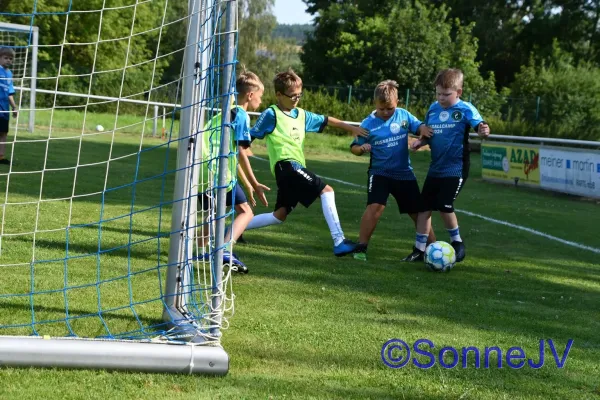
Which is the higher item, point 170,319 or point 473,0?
point 473,0

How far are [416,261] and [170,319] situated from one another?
3553 mm

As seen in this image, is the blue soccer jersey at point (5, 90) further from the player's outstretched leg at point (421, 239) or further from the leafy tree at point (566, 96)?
the leafy tree at point (566, 96)

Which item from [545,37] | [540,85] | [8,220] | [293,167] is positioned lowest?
[8,220]

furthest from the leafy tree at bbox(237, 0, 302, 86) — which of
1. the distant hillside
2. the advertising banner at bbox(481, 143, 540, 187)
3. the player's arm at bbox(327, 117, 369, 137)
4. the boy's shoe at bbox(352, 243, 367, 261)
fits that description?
the boy's shoe at bbox(352, 243, 367, 261)

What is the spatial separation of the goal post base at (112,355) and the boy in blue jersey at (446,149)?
400 centimetres

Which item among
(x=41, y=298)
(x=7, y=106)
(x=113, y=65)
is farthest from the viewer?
(x=113, y=65)

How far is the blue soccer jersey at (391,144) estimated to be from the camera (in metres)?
8.02

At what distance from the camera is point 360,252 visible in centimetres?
790

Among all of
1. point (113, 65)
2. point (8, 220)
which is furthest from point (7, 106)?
point (113, 65)

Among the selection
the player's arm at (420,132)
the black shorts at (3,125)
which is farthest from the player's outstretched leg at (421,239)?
the black shorts at (3,125)

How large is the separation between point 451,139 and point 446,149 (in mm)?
101

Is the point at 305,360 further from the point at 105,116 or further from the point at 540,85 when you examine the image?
the point at 540,85

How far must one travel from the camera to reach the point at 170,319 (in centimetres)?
495

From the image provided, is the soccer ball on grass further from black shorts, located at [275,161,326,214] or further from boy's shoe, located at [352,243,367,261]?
black shorts, located at [275,161,326,214]
